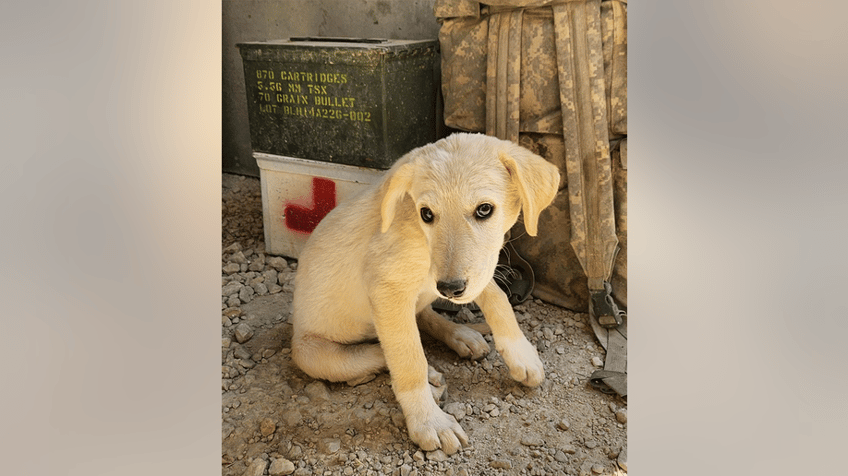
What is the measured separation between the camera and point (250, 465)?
1755mm

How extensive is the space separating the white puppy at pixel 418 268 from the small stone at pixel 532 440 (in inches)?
6.7

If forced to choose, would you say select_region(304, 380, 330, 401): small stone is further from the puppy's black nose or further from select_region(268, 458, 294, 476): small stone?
the puppy's black nose

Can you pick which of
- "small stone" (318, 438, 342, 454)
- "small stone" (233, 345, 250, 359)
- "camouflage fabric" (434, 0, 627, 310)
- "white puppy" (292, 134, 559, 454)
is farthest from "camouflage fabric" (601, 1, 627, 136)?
"small stone" (233, 345, 250, 359)

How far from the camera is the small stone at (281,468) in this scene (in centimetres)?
174

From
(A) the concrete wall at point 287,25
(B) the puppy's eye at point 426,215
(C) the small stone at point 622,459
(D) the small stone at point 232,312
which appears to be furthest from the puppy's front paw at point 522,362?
(A) the concrete wall at point 287,25

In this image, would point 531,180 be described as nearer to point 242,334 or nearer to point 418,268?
point 418,268

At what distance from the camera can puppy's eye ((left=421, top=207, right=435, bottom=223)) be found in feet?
5.62

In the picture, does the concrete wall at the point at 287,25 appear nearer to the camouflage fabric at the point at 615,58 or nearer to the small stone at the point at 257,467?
the camouflage fabric at the point at 615,58

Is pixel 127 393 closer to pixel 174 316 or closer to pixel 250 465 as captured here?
pixel 174 316

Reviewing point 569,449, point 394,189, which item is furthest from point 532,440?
point 394,189

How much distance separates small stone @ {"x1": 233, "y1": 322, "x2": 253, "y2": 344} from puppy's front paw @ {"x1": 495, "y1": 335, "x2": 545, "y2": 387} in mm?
857

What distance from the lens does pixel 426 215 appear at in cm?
172

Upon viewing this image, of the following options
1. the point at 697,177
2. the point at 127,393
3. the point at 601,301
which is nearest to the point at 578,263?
the point at 601,301

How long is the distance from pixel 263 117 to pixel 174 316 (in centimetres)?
145
